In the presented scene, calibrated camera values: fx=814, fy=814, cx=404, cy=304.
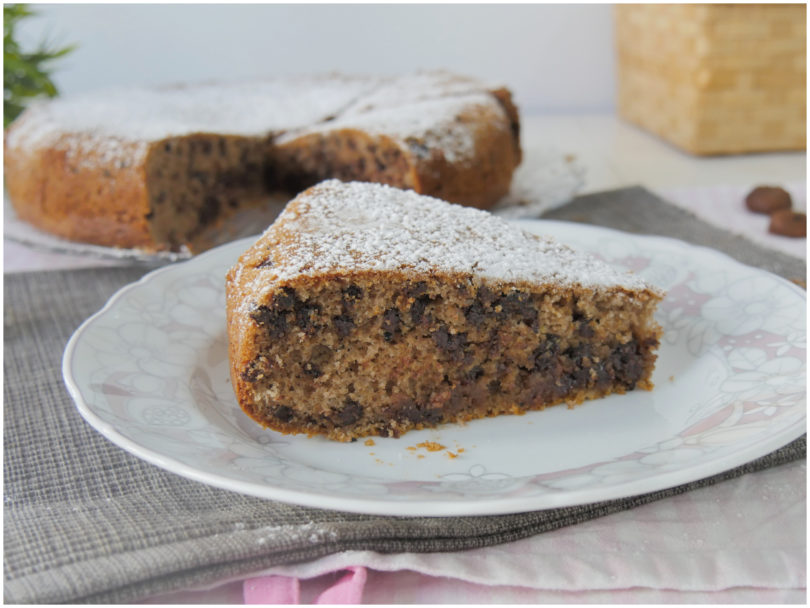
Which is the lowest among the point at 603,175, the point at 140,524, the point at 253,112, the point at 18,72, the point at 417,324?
the point at 603,175

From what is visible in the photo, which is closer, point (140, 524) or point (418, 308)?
point (140, 524)

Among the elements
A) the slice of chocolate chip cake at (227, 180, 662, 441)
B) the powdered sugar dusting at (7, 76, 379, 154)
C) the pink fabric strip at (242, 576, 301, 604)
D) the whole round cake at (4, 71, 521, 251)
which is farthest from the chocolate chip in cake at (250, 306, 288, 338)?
the powdered sugar dusting at (7, 76, 379, 154)

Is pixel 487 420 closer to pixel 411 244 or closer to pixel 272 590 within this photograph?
pixel 411 244

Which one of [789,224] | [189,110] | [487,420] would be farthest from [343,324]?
[189,110]

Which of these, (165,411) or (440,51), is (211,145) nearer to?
(165,411)

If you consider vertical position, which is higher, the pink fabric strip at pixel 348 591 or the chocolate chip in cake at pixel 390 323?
Answer: the chocolate chip in cake at pixel 390 323

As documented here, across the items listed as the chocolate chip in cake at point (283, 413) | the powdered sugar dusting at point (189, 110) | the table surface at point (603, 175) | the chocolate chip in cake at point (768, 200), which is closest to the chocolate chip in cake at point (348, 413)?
the chocolate chip in cake at point (283, 413)

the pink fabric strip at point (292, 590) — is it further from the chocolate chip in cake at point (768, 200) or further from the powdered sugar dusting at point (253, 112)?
the chocolate chip in cake at point (768, 200)
